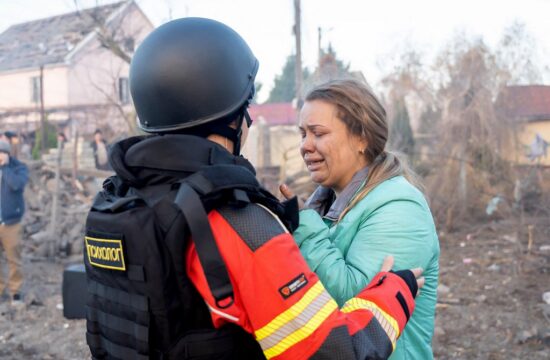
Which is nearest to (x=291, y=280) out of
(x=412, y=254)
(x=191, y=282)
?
(x=191, y=282)

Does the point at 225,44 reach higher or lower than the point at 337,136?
higher

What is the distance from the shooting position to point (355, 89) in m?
2.27

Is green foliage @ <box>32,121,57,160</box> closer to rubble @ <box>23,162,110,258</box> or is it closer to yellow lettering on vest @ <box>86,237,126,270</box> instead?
rubble @ <box>23,162,110,258</box>

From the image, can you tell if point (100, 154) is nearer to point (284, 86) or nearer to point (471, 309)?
point (471, 309)

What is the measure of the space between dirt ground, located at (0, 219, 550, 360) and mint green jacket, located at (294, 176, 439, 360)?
4.30m

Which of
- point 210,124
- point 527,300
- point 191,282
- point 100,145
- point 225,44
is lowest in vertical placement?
point 527,300

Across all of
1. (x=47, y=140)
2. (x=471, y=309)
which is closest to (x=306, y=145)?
(x=471, y=309)

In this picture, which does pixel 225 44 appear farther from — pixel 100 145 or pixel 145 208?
pixel 100 145

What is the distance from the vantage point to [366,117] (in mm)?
2248

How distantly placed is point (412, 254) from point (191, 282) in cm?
80

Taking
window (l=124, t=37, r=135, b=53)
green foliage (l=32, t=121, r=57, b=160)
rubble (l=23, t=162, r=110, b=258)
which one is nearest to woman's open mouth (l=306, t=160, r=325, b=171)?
rubble (l=23, t=162, r=110, b=258)

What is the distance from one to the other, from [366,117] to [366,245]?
622mm

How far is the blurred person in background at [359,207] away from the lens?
1.75m

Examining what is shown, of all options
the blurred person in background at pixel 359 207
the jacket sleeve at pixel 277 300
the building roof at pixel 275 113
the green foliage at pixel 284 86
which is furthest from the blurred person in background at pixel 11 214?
the green foliage at pixel 284 86
